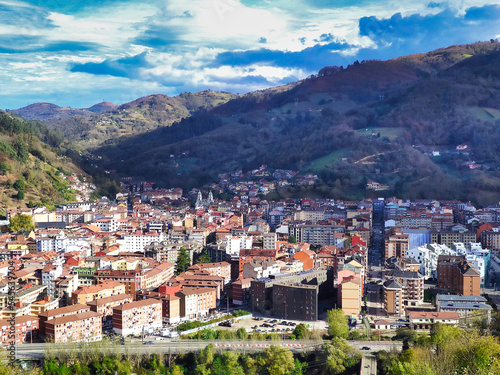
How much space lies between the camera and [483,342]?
11.7 m

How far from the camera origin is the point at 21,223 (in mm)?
27781

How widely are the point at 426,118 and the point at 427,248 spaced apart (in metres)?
31.5

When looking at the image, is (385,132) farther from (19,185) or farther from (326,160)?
(19,185)

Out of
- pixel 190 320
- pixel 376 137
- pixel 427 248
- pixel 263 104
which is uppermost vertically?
pixel 263 104

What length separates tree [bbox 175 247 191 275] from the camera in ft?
72.2

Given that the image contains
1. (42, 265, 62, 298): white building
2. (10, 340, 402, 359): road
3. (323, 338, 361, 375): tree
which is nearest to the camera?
(323, 338, 361, 375): tree

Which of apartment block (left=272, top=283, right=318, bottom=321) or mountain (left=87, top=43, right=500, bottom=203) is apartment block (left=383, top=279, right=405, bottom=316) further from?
mountain (left=87, top=43, right=500, bottom=203)

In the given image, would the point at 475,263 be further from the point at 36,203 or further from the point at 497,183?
the point at 36,203

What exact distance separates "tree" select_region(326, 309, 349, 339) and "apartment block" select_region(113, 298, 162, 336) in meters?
4.51

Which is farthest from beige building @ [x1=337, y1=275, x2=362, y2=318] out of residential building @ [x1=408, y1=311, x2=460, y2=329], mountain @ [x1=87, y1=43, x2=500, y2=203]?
mountain @ [x1=87, y1=43, x2=500, y2=203]

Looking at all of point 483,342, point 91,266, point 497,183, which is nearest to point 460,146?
point 497,183

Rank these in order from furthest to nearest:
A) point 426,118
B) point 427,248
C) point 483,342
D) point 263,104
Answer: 1. point 263,104
2. point 426,118
3. point 427,248
4. point 483,342

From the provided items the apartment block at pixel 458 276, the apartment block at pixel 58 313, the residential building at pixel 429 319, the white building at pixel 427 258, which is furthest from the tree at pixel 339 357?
the white building at pixel 427 258

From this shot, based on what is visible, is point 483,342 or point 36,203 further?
point 36,203
